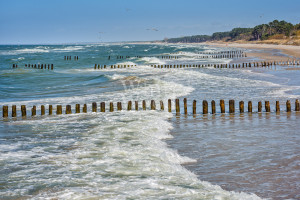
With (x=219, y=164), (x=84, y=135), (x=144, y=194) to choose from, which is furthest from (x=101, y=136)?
(x=144, y=194)

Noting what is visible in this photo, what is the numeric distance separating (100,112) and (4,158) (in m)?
7.81

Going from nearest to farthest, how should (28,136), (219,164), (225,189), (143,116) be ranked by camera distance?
(225,189), (219,164), (28,136), (143,116)

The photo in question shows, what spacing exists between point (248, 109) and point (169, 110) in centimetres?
340

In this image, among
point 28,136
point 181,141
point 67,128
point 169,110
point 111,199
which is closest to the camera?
point 111,199

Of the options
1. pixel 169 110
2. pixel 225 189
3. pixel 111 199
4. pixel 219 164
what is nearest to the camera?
pixel 111 199

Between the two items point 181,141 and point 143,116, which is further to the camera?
point 143,116

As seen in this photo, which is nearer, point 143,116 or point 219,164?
point 219,164

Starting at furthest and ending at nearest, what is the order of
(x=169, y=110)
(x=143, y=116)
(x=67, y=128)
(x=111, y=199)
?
1. (x=169, y=110)
2. (x=143, y=116)
3. (x=67, y=128)
4. (x=111, y=199)

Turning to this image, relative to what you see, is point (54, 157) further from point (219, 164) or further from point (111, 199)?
point (219, 164)

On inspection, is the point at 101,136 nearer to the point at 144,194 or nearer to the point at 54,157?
the point at 54,157

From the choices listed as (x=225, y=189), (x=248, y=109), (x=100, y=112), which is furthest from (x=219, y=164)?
(x=100, y=112)

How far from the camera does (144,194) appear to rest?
698 centimetres

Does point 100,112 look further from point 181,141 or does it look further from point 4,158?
point 4,158

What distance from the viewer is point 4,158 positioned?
380 inches
